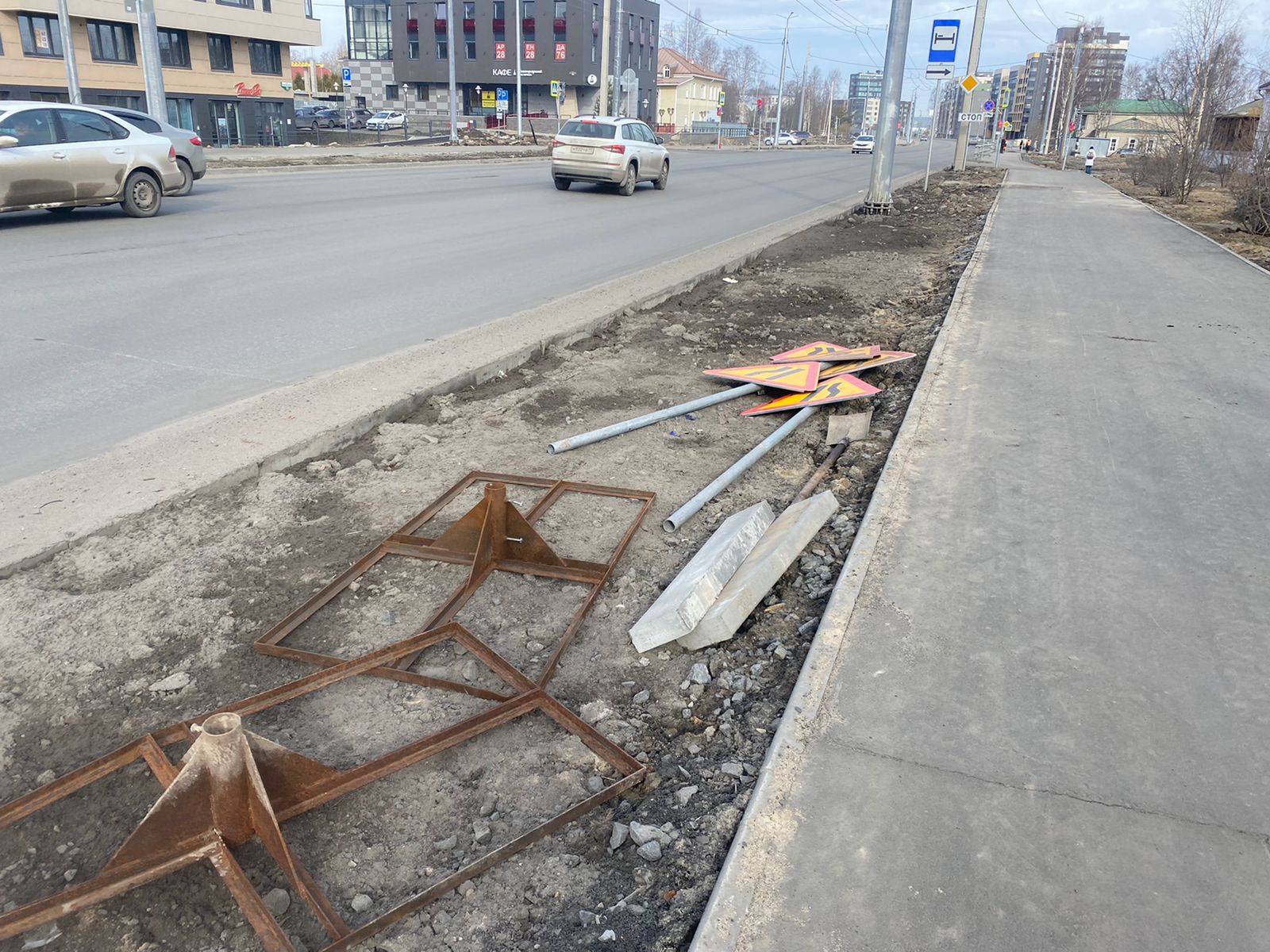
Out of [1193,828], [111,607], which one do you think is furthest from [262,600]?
[1193,828]

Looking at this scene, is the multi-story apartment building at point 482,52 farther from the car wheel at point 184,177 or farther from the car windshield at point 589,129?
the car wheel at point 184,177

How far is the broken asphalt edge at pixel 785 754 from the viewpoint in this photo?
2367mm

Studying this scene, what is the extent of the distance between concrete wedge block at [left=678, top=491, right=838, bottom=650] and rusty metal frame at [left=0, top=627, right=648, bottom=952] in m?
0.81

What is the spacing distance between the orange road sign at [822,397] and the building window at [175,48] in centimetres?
5216

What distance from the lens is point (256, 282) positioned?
10.3 meters

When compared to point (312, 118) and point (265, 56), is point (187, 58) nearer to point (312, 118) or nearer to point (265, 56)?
point (265, 56)

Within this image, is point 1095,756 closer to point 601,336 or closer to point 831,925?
point 831,925

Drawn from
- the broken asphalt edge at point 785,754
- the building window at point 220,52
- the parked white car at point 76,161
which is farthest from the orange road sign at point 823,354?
the building window at point 220,52

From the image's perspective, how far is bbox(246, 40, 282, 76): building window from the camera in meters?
53.7

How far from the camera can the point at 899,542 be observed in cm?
448

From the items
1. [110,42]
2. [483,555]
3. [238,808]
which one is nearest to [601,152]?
[483,555]

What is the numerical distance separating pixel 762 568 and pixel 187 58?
55929 mm

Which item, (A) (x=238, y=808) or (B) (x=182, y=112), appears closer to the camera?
(A) (x=238, y=808)

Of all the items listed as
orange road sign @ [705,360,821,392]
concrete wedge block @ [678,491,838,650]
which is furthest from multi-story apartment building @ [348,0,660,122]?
concrete wedge block @ [678,491,838,650]
